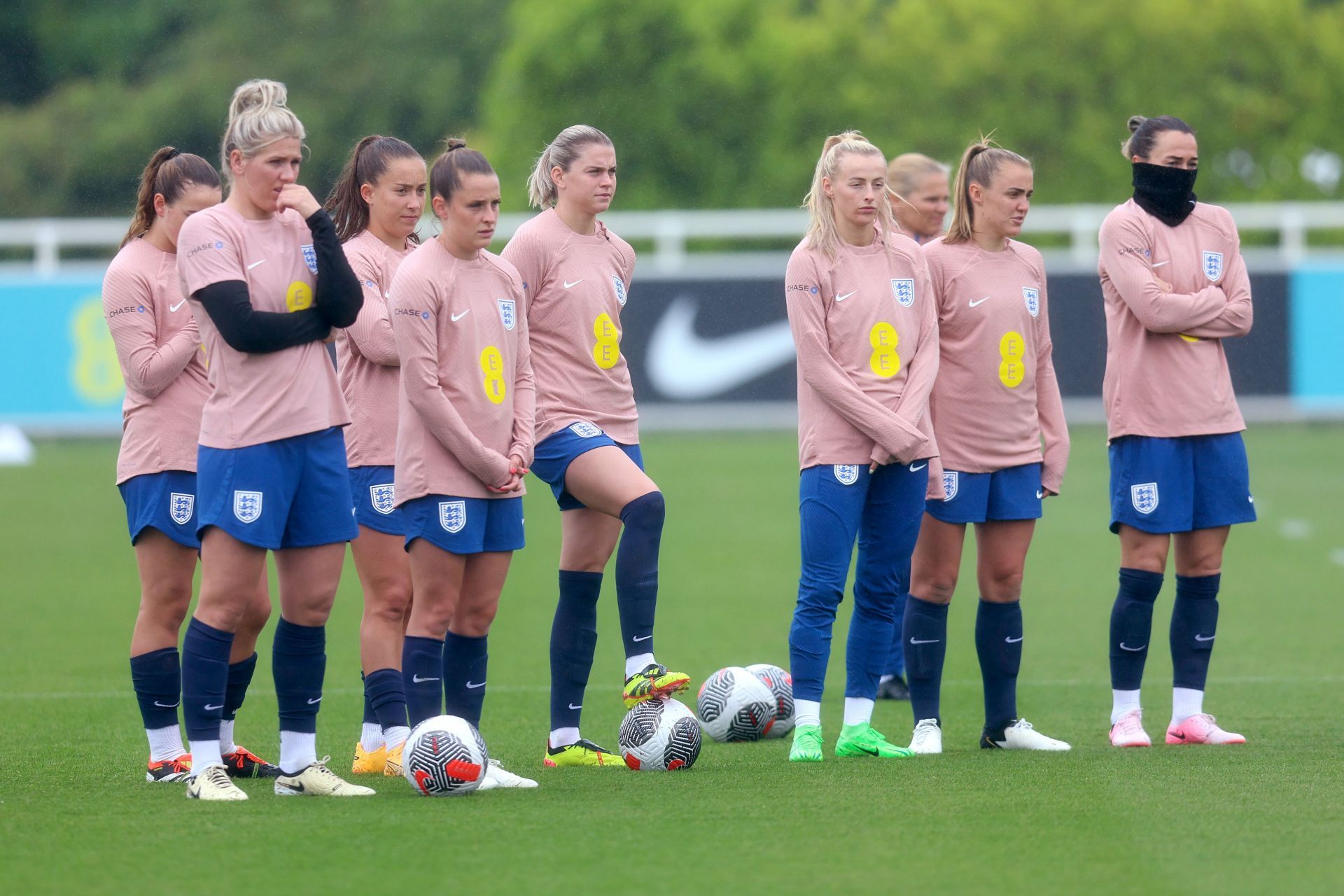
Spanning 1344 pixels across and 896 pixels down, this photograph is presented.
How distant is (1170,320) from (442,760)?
10.2ft

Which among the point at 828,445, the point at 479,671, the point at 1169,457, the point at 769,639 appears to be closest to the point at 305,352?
the point at 479,671

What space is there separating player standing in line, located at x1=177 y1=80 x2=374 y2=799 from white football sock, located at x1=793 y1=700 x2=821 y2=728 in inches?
65.8

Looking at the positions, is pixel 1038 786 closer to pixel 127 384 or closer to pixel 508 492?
pixel 508 492

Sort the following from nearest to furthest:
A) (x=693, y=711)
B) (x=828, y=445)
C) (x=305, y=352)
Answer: (x=305, y=352) < (x=828, y=445) < (x=693, y=711)

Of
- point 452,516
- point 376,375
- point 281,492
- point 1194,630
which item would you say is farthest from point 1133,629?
point 281,492

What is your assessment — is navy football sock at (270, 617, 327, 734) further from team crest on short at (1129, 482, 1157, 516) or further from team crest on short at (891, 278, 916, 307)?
team crest on short at (1129, 482, 1157, 516)

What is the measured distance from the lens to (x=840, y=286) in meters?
6.52

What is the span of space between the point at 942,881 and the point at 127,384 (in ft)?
10.9

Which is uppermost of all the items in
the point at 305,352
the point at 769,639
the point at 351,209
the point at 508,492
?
the point at 351,209

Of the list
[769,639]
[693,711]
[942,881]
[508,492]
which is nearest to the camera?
[942,881]

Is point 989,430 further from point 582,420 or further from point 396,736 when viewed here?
point 396,736

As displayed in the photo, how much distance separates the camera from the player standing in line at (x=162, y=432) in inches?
244

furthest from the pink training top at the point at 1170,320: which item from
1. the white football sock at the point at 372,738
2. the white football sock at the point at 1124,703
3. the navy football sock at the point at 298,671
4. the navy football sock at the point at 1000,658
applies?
the navy football sock at the point at 298,671

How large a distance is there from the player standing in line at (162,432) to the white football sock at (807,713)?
186 centimetres
